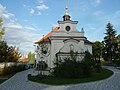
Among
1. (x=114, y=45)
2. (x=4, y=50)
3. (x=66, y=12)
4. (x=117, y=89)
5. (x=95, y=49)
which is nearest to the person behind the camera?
(x=117, y=89)

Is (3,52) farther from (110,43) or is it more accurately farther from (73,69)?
(110,43)

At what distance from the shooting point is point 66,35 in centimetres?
3709

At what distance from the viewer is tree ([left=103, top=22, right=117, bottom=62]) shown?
184 ft

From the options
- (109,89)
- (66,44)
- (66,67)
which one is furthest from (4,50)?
(109,89)

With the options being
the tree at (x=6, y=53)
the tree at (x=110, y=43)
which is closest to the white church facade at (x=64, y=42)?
the tree at (x=6, y=53)

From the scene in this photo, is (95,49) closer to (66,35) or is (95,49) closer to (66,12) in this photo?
(66,12)

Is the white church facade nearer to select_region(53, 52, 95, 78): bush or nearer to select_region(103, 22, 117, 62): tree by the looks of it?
select_region(53, 52, 95, 78): bush

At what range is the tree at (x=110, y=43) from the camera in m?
56.1

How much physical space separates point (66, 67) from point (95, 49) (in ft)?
164

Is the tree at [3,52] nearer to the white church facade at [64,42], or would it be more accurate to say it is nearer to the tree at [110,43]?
the white church facade at [64,42]

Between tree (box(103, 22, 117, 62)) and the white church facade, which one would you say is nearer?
the white church facade

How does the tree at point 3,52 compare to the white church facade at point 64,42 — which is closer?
the tree at point 3,52

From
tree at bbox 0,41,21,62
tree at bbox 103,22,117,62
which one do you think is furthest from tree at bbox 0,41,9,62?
tree at bbox 103,22,117,62

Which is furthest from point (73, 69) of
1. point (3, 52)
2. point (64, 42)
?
point (3, 52)
